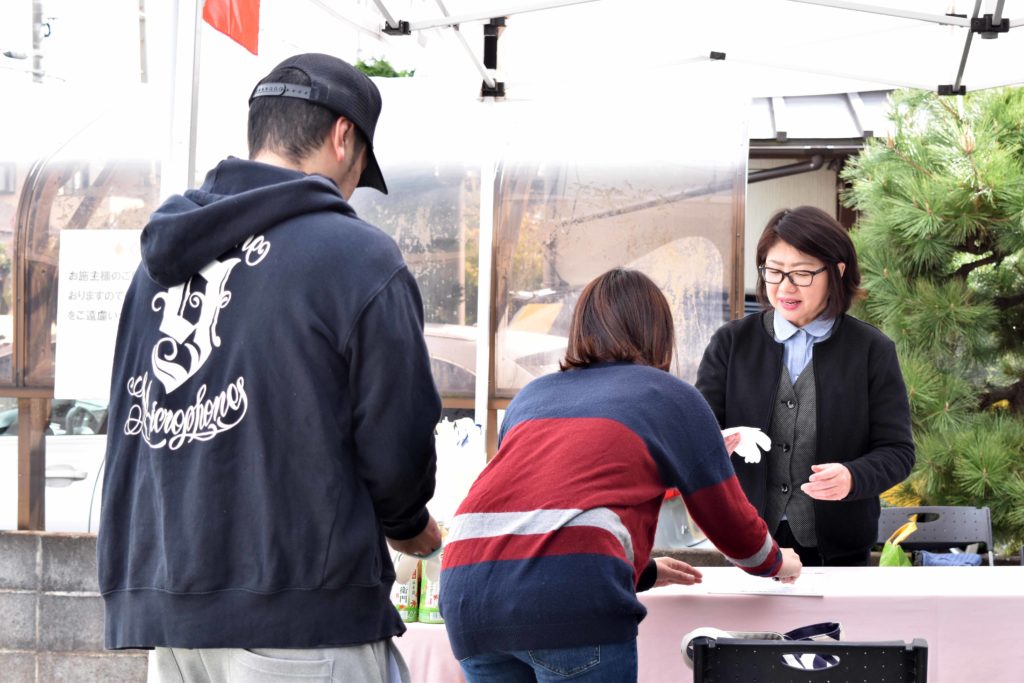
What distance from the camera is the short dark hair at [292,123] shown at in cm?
152

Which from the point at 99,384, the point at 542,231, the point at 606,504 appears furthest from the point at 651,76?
the point at 606,504

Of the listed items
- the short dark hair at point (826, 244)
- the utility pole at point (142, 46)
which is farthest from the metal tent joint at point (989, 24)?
the utility pole at point (142, 46)

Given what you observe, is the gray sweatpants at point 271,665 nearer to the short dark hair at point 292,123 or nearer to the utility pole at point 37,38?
the short dark hair at point 292,123

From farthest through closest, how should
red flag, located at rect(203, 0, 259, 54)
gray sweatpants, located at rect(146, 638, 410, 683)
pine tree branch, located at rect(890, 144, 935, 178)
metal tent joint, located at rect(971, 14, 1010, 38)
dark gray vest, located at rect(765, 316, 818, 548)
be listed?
pine tree branch, located at rect(890, 144, 935, 178) → metal tent joint, located at rect(971, 14, 1010, 38) → dark gray vest, located at rect(765, 316, 818, 548) → red flag, located at rect(203, 0, 259, 54) → gray sweatpants, located at rect(146, 638, 410, 683)

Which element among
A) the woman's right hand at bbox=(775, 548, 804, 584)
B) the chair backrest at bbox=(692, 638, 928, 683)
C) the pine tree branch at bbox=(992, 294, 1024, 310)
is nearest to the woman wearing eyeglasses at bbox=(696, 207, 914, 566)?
the woman's right hand at bbox=(775, 548, 804, 584)

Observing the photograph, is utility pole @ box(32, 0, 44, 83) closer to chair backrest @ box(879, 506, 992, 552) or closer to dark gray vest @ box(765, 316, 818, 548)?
dark gray vest @ box(765, 316, 818, 548)

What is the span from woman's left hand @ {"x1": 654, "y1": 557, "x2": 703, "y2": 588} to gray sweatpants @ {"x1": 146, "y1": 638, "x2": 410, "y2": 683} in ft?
3.24

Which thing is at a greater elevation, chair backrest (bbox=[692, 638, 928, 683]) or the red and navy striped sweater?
the red and navy striped sweater

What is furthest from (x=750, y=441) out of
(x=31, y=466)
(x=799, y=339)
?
(x=31, y=466)

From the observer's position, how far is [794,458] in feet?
9.14

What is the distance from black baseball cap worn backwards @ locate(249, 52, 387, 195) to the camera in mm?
1506

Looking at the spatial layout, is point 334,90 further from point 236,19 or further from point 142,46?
point 142,46

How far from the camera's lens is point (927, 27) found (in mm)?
4230

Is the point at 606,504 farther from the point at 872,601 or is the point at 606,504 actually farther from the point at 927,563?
the point at 927,563
